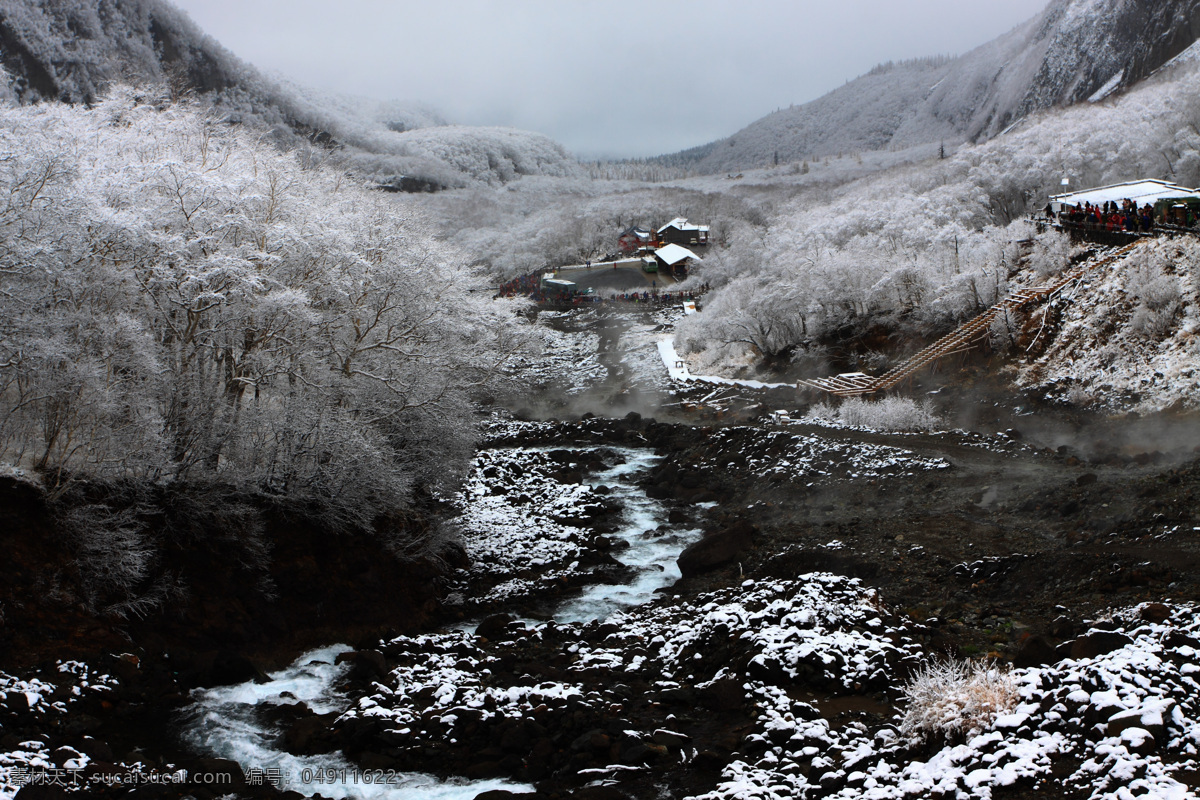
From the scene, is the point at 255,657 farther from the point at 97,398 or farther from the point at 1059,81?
the point at 1059,81

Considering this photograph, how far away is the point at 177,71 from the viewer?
69125 millimetres

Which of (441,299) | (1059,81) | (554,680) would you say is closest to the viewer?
(554,680)

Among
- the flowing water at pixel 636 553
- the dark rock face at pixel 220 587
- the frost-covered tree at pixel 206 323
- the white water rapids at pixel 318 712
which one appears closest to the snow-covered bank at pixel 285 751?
the white water rapids at pixel 318 712

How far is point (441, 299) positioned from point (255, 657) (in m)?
12.1

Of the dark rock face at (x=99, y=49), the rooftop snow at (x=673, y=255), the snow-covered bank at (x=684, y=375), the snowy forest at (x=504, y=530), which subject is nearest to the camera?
the snowy forest at (x=504, y=530)

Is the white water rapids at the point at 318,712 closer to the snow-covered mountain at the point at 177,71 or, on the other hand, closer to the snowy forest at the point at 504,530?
the snowy forest at the point at 504,530

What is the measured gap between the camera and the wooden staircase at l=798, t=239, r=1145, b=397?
28.8 metres

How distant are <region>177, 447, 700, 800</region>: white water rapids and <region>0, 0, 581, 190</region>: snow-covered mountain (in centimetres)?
6178

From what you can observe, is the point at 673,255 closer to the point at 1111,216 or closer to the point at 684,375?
the point at 684,375

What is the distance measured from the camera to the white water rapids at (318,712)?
30.1ft

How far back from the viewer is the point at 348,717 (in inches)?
418

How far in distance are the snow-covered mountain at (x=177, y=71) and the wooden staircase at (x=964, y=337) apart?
178 ft

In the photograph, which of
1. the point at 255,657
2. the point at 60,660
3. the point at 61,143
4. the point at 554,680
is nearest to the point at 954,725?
the point at 554,680

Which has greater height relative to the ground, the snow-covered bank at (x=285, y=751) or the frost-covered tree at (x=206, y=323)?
the frost-covered tree at (x=206, y=323)
